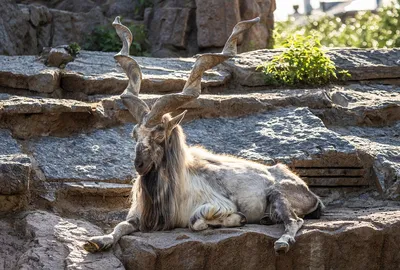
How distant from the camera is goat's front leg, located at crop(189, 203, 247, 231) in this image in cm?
720

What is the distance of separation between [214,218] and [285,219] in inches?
23.4

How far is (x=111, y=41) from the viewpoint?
12391 mm

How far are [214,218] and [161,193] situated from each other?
1.63ft

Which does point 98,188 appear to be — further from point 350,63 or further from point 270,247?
point 350,63

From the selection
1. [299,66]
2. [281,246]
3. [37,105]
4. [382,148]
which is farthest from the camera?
[299,66]

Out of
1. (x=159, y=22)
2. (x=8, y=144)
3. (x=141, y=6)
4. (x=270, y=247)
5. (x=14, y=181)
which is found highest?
(x=141, y=6)

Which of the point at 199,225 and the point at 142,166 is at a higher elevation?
the point at 142,166

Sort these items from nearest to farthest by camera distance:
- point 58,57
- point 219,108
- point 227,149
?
point 227,149 → point 219,108 → point 58,57

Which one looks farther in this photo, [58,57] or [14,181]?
[58,57]

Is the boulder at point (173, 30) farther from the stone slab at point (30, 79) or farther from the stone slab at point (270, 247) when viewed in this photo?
the stone slab at point (270, 247)

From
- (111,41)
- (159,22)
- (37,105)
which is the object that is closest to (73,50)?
(111,41)

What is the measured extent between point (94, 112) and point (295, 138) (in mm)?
2120

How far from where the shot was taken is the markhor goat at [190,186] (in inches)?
287

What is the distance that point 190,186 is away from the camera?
7.56 metres
